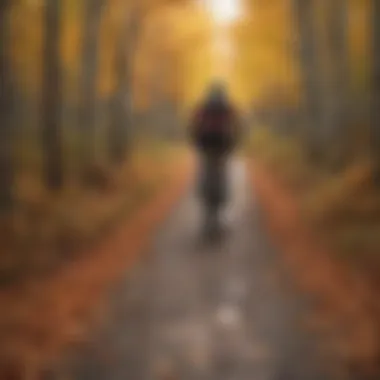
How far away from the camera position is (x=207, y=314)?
2.14 m

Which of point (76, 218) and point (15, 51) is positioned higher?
point (15, 51)

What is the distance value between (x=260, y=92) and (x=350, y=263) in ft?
1.49

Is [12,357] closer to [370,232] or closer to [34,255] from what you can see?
[34,255]

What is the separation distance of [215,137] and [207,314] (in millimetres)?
421

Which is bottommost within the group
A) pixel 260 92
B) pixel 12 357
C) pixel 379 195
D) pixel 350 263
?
pixel 12 357

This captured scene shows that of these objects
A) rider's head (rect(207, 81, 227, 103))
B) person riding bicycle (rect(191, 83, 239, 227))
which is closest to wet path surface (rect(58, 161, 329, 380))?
person riding bicycle (rect(191, 83, 239, 227))

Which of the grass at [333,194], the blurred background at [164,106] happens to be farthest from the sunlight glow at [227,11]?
the grass at [333,194]

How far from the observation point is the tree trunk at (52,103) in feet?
7.16

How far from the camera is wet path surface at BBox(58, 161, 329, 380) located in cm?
210

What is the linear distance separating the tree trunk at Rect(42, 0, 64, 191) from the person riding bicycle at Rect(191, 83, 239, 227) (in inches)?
12.8

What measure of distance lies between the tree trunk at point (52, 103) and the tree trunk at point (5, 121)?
0.08m

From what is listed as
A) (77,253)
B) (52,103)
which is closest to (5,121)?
(52,103)

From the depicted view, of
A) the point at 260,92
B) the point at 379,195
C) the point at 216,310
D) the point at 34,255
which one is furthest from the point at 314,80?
the point at 34,255

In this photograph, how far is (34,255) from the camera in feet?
7.07
